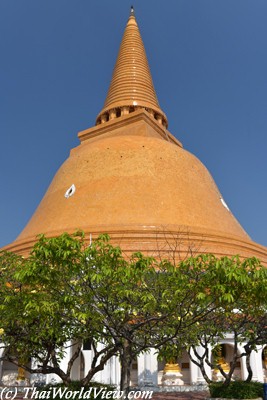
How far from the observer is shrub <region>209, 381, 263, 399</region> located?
345 inches

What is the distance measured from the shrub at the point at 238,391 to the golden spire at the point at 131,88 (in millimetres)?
19564

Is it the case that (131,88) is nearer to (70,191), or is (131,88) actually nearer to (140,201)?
(70,191)

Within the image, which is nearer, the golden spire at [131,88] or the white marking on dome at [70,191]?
the white marking on dome at [70,191]

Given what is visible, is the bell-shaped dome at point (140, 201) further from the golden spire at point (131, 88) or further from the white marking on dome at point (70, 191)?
the golden spire at point (131, 88)

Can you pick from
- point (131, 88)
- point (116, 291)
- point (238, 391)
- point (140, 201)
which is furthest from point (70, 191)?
point (116, 291)

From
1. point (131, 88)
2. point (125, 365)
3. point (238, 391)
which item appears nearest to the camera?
point (125, 365)

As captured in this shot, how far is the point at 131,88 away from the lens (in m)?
27.0

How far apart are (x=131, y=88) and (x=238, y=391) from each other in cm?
2163

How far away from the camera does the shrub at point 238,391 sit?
8.76m

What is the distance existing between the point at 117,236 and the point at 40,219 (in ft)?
17.2

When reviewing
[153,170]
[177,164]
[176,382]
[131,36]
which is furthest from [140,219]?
[131,36]

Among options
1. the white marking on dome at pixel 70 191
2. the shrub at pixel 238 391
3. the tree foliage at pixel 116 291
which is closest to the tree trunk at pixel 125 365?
the tree foliage at pixel 116 291

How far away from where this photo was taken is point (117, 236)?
15258mm

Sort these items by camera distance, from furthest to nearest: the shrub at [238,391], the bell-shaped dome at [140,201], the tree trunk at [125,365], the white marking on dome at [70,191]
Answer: the white marking on dome at [70,191] < the bell-shaped dome at [140,201] < the shrub at [238,391] < the tree trunk at [125,365]
